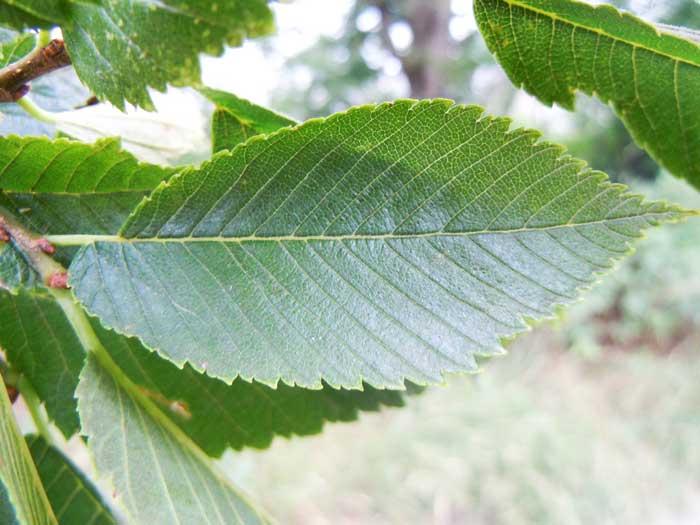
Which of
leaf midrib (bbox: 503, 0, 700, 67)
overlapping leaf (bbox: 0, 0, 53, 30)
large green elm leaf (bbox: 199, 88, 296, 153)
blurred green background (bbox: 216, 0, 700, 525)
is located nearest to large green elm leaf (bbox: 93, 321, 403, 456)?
large green elm leaf (bbox: 199, 88, 296, 153)

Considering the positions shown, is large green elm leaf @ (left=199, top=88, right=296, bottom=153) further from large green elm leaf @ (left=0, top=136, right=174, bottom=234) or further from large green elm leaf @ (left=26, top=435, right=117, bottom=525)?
large green elm leaf @ (left=26, top=435, right=117, bottom=525)

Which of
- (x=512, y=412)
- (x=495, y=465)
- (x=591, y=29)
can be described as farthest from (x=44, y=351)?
(x=512, y=412)

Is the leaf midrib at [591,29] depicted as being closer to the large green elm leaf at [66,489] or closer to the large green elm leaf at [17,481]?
the large green elm leaf at [17,481]

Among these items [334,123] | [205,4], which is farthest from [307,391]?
[205,4]

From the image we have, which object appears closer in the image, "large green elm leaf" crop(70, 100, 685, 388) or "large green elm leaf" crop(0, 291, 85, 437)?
"large green elm leaf" crop(70, 100, 685, 388)

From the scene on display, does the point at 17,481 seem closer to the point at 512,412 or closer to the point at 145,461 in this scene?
the point at 145,461

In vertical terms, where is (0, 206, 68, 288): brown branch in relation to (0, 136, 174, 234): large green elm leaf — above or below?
below

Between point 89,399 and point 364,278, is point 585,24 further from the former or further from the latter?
point 89,399
